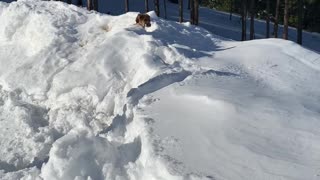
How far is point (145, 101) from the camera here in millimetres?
8602

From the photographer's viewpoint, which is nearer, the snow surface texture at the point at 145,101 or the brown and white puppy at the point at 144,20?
the snow surface texture at the point at 145,101

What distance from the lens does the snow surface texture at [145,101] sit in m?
6.84

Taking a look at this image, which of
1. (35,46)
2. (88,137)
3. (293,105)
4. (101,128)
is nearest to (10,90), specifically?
(35,46)

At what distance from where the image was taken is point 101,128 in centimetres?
861

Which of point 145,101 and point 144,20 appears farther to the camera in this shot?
point 144,20

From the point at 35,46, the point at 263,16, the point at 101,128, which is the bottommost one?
the point at 263,16

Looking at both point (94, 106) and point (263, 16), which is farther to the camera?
point (263, 16)

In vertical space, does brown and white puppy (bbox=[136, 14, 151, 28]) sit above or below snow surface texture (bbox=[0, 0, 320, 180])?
above

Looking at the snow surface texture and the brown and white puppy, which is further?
the brown and white puppy

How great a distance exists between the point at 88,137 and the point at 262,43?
18.3 feet

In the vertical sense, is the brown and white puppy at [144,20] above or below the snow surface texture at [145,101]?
above

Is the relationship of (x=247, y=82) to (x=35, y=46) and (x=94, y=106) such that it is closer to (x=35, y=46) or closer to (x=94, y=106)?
(x=94, y=106)

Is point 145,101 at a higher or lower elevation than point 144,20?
lower

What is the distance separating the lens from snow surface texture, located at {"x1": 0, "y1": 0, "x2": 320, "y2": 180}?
6.84 meters
